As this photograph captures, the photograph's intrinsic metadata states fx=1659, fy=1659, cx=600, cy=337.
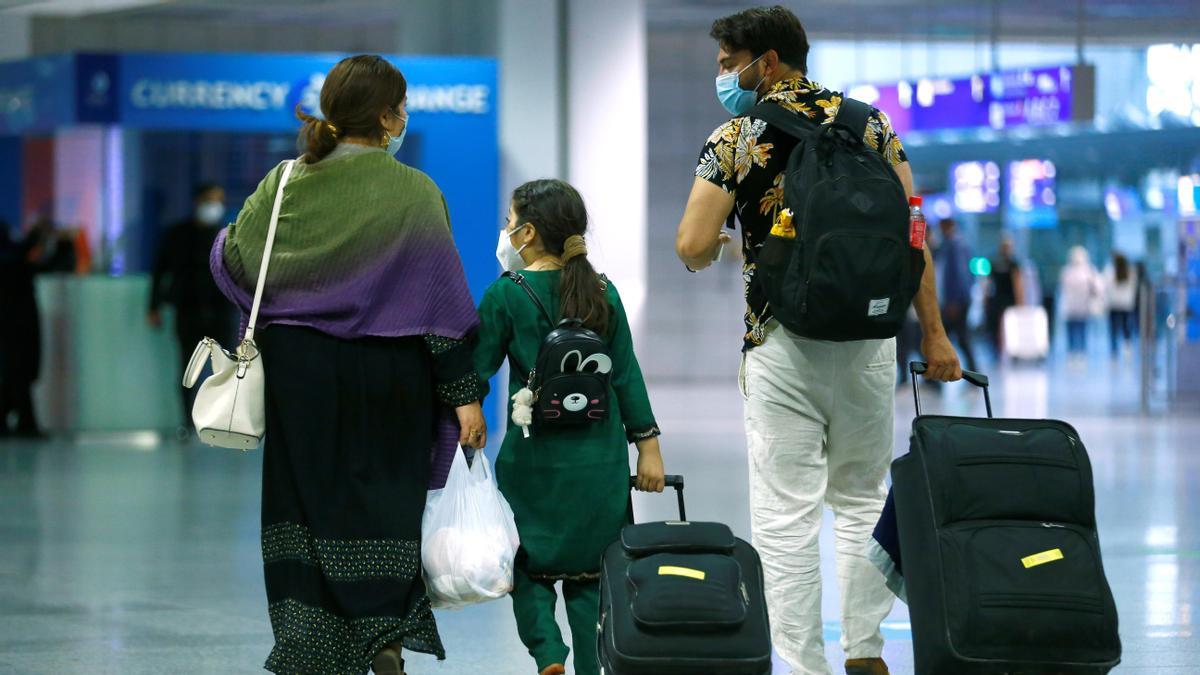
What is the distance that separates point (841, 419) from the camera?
369 centimetres

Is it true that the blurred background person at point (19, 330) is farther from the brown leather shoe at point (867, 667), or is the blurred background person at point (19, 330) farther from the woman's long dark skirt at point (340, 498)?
the brown leather shoe at point (867, 667)

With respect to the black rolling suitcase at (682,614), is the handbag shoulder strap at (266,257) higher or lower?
higher

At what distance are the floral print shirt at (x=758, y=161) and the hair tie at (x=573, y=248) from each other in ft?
1.10

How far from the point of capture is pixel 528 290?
3795mm

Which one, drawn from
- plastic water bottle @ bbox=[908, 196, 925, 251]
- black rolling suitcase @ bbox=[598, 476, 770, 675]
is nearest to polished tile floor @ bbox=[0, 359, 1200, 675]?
black rolling suitcase @ bbox=[598, 476, 770, 675]

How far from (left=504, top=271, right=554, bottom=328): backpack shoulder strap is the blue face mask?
1.99ft

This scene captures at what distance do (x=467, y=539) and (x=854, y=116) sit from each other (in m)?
1.26

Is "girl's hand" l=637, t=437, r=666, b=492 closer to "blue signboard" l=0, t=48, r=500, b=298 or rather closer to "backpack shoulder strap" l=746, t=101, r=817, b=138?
"backpack shoulder strap" l=746, t=101, r=817, b=138

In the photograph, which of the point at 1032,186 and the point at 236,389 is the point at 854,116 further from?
the point at 1032,186

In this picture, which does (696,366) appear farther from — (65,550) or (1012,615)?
(1012,615)

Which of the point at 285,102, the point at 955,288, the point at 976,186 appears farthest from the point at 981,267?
the point at 285,102

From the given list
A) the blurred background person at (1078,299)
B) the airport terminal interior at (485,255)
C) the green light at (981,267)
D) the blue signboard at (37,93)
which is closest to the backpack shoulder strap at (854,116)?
the airport terminal interior at (485,255)

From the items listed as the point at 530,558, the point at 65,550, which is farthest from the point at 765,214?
the point at 65,550

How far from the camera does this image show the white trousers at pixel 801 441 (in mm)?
3646
